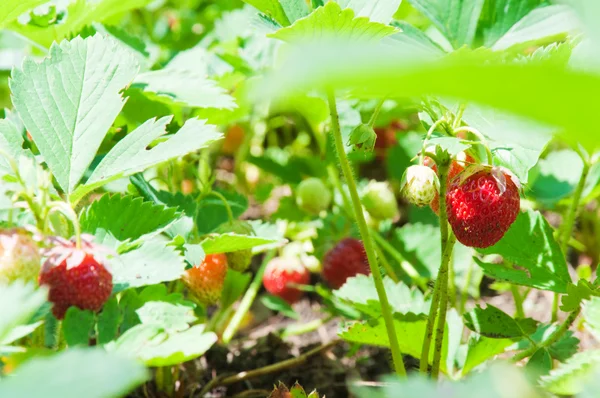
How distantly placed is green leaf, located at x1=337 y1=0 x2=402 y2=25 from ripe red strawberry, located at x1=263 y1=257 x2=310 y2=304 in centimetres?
95

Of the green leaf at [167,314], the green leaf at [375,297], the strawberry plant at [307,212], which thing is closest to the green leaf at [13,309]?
the strawberry plant at [307,212]

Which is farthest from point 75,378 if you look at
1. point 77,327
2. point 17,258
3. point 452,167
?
point 452,167

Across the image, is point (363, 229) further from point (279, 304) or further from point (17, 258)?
point (279, 304)

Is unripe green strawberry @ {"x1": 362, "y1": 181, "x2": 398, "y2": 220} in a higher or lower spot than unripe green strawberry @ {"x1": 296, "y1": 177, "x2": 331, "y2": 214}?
lower

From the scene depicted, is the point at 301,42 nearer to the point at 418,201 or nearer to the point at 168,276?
the point at 418,201

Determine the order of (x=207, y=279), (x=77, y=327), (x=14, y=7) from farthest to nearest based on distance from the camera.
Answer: (x=207, y=279) → (x=14, y=7) → (x=77, y=327)

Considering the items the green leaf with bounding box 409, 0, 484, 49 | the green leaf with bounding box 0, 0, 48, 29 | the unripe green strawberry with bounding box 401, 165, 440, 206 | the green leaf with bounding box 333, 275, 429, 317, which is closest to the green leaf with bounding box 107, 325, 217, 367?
the unripe green strawberry with bounding box 401, 165, 440, 206

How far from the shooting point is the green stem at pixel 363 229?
1.14m

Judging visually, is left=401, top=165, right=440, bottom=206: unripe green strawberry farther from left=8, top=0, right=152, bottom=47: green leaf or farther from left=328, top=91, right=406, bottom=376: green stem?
left=8, top=0, right=152, bottom=47: green leaf

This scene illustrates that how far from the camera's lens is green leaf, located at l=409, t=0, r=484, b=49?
5.28 feet

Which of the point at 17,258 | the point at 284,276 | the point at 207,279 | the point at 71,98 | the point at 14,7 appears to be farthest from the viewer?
the point at 284,276

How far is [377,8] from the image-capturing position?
1.22 meters

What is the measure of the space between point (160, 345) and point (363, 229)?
0.39m

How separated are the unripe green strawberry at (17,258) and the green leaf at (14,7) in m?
0.65
